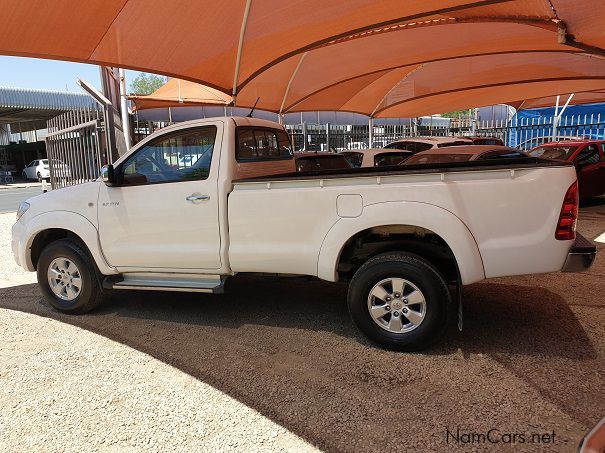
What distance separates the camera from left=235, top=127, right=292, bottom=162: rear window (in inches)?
193

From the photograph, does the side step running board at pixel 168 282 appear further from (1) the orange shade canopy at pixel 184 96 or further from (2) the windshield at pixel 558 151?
(2) the windshield at pixel 558 151

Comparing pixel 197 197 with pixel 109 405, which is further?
pixel 197 197

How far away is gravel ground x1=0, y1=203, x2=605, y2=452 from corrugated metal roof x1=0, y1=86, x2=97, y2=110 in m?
26.4

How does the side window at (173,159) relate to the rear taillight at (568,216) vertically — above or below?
above

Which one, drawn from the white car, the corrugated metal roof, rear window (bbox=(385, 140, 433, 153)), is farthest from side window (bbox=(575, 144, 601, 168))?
the white car

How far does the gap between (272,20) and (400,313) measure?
5867mm

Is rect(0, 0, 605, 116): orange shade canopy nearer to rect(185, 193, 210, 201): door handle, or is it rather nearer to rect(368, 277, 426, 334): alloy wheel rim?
rect(185, 193, 210, 201): door handle

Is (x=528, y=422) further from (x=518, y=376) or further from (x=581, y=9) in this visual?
(x=581, y=9)

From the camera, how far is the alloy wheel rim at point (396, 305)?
13.1 ft

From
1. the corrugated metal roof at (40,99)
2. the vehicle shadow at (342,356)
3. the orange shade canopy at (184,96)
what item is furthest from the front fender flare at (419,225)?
the corrugated metal roof at (40,99)

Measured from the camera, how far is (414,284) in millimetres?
3955

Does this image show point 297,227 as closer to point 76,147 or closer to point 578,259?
point 578,259

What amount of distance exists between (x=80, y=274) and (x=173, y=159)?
1.68m

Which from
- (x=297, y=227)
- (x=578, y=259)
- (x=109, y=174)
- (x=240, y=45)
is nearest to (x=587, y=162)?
(x=240, y=45)
